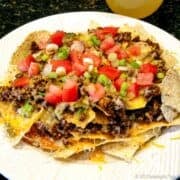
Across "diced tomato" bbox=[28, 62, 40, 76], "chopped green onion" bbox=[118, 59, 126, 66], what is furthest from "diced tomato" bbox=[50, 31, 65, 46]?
"chopped green onion" bbox=[118, 59, 126, 66]

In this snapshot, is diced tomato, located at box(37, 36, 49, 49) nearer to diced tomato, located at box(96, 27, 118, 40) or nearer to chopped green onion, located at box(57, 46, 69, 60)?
chopped green onion, located at box(57, 46, 69, 60)

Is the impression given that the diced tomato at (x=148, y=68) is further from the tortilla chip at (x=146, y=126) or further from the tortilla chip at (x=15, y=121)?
the tortilla chip at (x=15, y=121)

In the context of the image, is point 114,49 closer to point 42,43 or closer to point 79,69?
point 79,69

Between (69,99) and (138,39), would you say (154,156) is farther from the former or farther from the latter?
(138,39)

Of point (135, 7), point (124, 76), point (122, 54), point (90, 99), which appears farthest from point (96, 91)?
point (135, 7)

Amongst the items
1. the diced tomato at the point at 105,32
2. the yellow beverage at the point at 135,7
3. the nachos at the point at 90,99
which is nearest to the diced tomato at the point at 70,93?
the nachos at the point at 90,99

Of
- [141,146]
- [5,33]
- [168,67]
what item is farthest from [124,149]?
[5,33]
